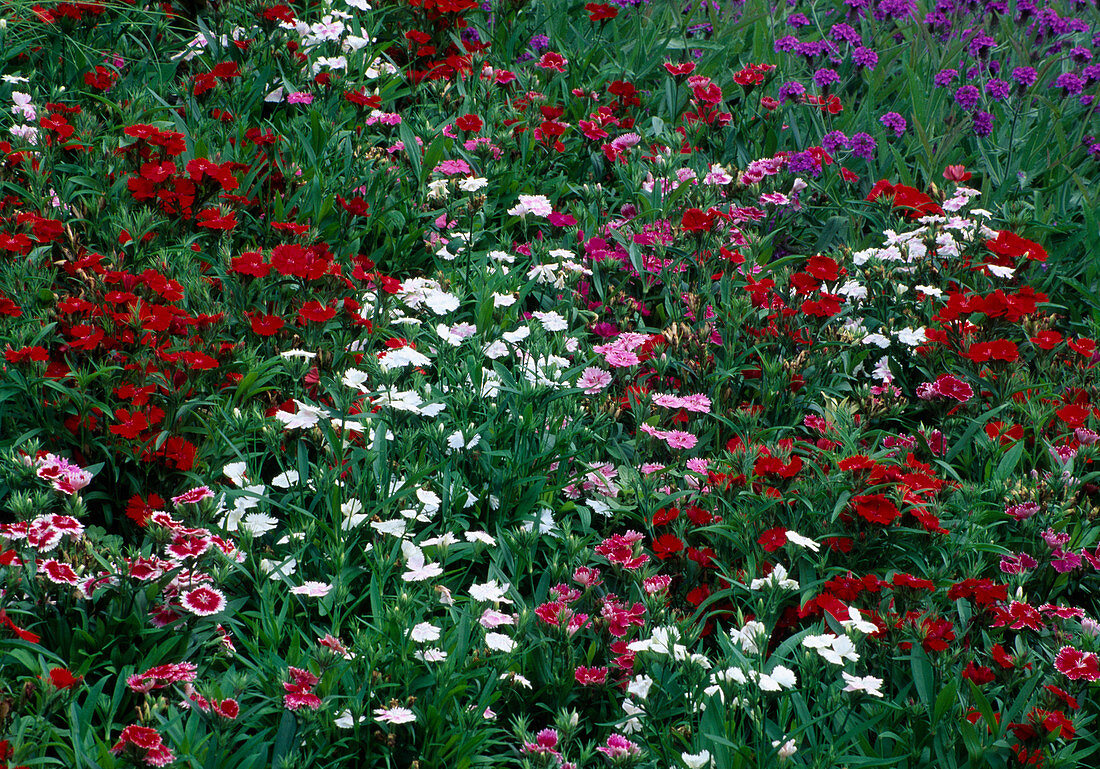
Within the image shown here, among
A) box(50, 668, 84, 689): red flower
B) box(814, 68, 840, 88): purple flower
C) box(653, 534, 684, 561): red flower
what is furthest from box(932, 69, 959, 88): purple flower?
box(50, 668, 84, 689): red flower

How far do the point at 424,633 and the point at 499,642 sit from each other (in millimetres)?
172

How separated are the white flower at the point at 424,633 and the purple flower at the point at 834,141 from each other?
9.94ft

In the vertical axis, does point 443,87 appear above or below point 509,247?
above

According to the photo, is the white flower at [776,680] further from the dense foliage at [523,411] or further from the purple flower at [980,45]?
the purple flower at [980,45]

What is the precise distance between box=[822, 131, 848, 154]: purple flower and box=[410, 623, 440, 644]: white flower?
303cm

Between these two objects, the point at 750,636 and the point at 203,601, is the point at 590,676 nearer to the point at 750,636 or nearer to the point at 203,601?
the point at 750,636

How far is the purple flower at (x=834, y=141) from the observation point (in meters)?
4.20

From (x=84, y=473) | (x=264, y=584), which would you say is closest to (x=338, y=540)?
(x=264, y=584)

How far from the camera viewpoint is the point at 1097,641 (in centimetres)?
221

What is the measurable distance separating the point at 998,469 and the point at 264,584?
2.07 metres

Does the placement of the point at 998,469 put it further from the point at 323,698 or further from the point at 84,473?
the point at 84,473

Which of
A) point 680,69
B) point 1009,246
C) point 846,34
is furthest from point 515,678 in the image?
point 846,34

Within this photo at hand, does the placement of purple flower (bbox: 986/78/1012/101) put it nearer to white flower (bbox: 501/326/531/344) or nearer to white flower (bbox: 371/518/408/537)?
white flower (bbox: 501/326/531/344)

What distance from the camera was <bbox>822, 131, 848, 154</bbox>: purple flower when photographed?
4199 mm
